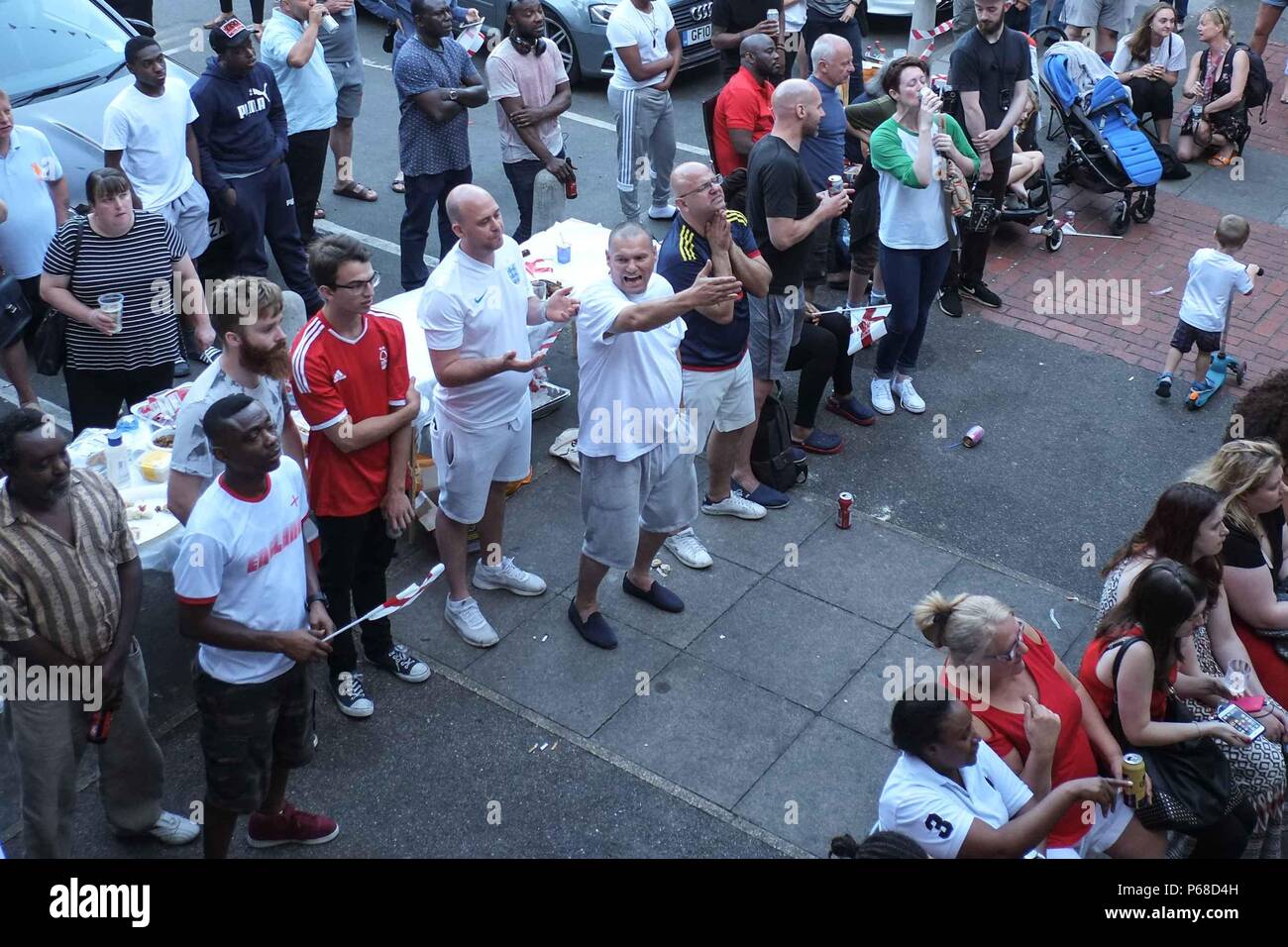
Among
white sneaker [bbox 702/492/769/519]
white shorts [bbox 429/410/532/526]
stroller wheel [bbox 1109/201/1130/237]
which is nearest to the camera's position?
white shorts [bbox 429/410/532/526]

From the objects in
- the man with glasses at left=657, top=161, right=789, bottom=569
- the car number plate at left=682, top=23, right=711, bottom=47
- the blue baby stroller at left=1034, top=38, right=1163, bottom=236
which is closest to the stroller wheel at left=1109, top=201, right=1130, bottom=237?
the blue baby stroller at left=1034, top=38, right=1163, bottom=236

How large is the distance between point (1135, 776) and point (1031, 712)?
0.51m

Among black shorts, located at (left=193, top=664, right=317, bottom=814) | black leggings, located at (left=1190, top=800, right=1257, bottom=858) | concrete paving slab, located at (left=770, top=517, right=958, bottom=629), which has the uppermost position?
black shorts, located at (left=193, top=664, right=317, bottom=814)

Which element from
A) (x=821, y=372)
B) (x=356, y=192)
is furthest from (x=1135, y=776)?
(x=356, y=192)

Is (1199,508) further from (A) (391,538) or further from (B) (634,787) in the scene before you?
(A) (391,538)

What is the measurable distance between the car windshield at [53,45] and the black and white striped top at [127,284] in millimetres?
2835

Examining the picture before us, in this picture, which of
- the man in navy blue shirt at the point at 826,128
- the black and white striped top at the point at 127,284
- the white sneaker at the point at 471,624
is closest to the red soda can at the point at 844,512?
the man in navy blue shirt at the point at 826,128

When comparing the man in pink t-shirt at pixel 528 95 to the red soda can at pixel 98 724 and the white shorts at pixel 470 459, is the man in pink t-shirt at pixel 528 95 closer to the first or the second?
the white shorts at pixel 470 459

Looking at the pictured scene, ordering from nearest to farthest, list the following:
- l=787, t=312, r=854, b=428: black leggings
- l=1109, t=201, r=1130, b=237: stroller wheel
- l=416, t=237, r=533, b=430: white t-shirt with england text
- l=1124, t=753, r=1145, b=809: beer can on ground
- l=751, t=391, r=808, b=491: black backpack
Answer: l=1124, t=753, r=1145, b=809: beer can on ground, l=416, t=237, r=533, b=430: white t-shirt with england text, l=751, t=391, r=808, b=491: black backpack, l=787, t=312, r=854, b=428: black leggings, l=1109, t=201, r=1130, b=237: stroller wheel

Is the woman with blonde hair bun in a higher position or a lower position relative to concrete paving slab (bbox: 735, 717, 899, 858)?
higher

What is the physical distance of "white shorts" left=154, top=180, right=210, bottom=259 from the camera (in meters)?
7.64

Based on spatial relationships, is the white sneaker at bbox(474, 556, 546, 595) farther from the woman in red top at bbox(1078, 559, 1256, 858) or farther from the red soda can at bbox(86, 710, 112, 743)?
the woman in red top at bbox(1078, 559, 1256, 858)

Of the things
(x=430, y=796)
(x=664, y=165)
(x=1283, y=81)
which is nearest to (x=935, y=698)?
(x=430, y=796)

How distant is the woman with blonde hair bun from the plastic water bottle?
456cm
